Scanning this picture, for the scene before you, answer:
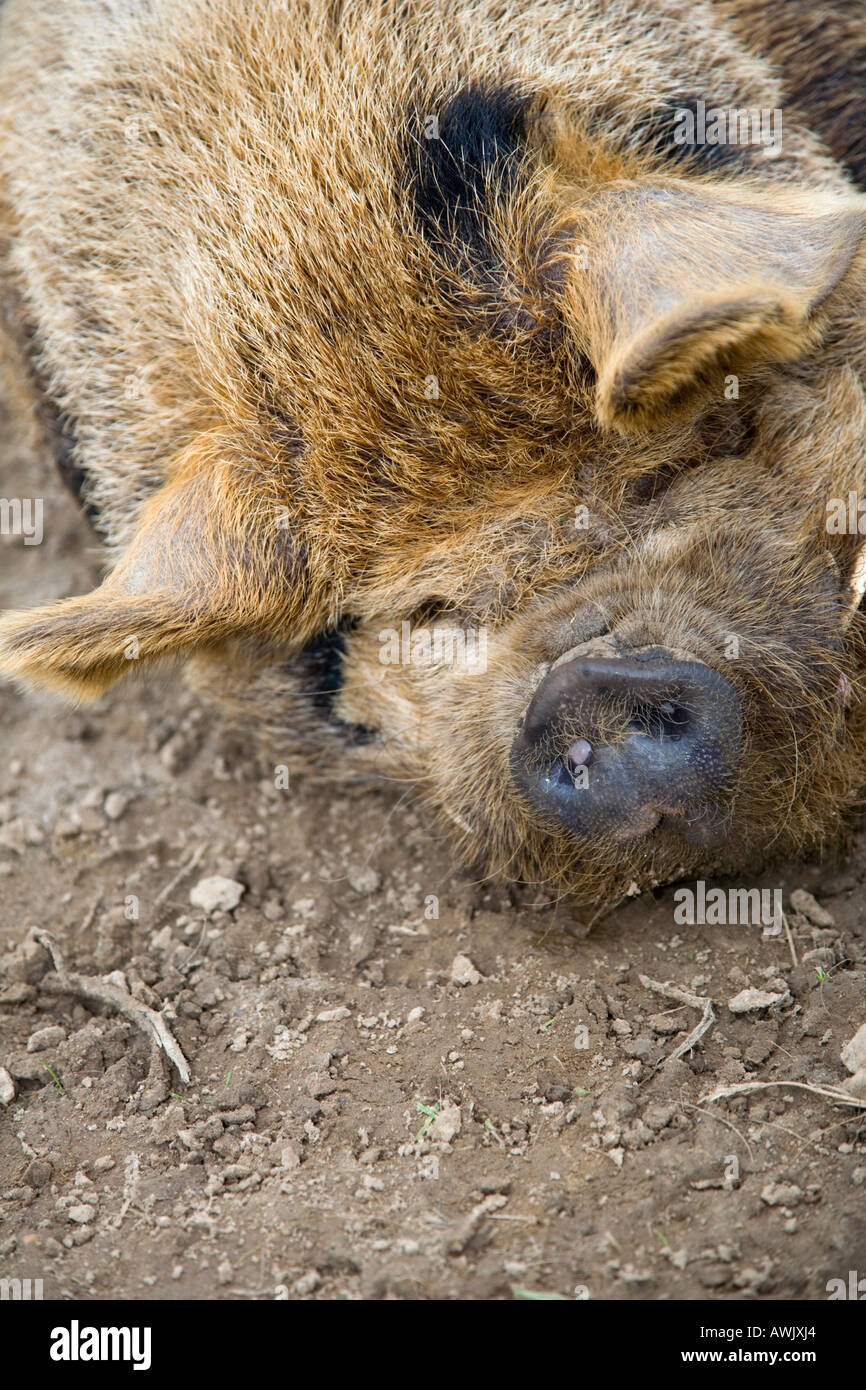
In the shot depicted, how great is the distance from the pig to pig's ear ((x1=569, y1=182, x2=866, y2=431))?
0.01m

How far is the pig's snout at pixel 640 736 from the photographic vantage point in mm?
2928

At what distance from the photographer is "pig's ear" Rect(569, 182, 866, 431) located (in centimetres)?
257

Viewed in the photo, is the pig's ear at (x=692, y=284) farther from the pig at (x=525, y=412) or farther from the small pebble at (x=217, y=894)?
the small pebble at (x=217, y=894)

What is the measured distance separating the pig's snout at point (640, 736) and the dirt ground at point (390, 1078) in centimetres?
66

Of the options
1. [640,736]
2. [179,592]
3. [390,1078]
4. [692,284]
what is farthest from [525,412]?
[390,1078]

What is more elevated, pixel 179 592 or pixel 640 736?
pixel 179 592

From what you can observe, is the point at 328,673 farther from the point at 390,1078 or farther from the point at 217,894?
the point at 390,1078

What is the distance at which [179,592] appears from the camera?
10.9 feet

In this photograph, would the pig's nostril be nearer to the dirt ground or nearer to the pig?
the pig

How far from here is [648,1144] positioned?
3047 millimetres

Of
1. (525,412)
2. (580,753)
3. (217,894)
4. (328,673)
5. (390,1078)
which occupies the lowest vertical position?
(390,1078)

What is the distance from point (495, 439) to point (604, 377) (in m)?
0.47

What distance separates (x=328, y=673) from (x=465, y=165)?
4.94 feet

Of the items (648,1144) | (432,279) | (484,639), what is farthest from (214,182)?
(648,1144)
